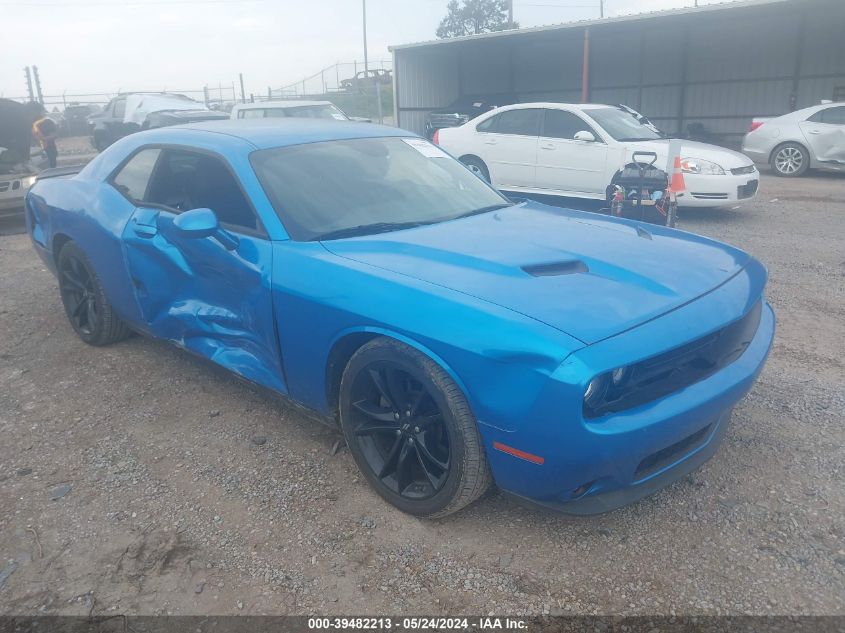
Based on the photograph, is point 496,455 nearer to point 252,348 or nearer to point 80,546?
point 252,348

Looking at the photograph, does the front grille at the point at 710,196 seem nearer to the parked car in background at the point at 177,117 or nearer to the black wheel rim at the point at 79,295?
the black wheel rim at the point at 79,295

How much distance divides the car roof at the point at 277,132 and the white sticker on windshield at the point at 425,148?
0.32 feet

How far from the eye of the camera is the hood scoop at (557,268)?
2779 mm

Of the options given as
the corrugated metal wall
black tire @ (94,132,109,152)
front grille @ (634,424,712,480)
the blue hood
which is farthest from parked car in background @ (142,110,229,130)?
front grille @ (634,424,712,480)

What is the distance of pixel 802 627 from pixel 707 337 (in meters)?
0.99

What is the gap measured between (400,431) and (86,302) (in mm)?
2961

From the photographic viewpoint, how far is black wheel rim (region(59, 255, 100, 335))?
15.4 ft

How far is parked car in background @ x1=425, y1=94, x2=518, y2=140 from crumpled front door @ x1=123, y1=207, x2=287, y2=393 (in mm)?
11560

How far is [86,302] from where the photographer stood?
478cm

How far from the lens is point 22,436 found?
373 centimetres

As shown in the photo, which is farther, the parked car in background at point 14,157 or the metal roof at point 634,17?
the metal roof at point 634,17

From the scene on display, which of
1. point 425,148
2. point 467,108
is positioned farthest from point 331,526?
point 467,108

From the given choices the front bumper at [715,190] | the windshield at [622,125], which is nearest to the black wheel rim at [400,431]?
the front bumper at [715,190]

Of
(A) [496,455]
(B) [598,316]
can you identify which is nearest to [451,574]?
(A) [496,455]
